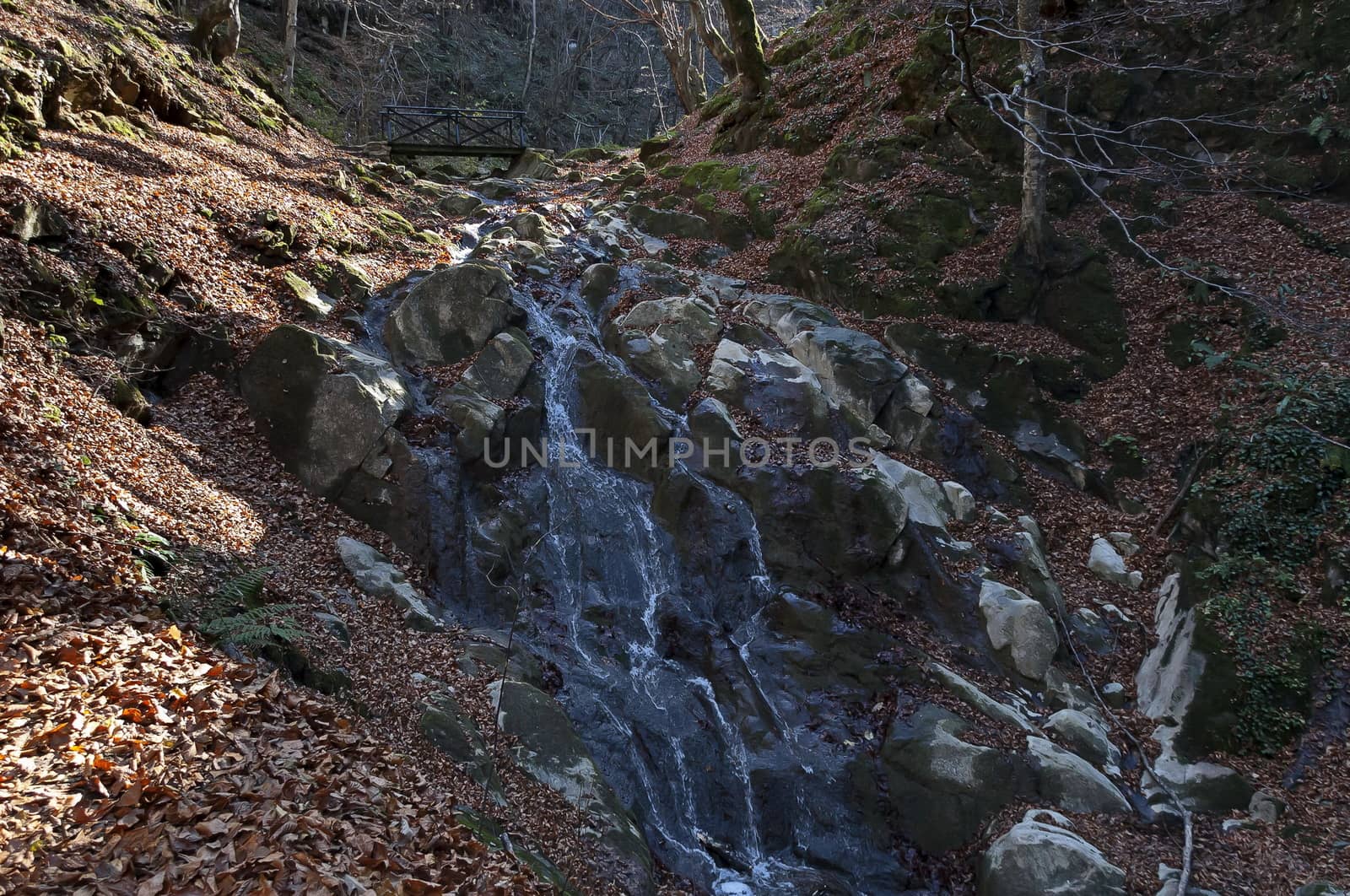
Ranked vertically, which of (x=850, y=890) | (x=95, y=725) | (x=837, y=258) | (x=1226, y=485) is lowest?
(x=850, y=890)

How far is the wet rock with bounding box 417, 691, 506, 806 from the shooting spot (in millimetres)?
6215

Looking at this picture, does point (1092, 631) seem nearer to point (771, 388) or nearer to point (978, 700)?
point (978, 700)

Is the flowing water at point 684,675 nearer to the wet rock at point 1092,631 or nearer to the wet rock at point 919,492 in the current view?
the wet rock at point 919,492

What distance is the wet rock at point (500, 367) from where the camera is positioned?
11.1 meters

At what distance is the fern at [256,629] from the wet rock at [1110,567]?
975 centimetres

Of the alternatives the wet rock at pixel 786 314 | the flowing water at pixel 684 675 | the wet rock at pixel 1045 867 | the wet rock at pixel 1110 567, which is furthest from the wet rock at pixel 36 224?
the wet rock at pixel 1110 567

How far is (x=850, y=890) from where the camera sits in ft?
23.9

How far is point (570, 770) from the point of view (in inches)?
274

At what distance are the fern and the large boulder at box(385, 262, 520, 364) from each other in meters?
5.83

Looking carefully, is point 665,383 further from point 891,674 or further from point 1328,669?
point 1328,669

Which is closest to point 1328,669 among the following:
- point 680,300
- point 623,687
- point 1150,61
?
point 623,687

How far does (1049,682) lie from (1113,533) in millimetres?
2893

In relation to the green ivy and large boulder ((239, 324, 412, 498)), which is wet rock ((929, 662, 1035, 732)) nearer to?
the green ivy

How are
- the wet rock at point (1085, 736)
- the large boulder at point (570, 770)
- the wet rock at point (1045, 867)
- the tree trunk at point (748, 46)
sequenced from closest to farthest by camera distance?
the large boulder at point (570, 770) < the wet rock at point (1045, 867) < the wet rock at point (1085, 736) < the tree trunk at point (748, 46)
